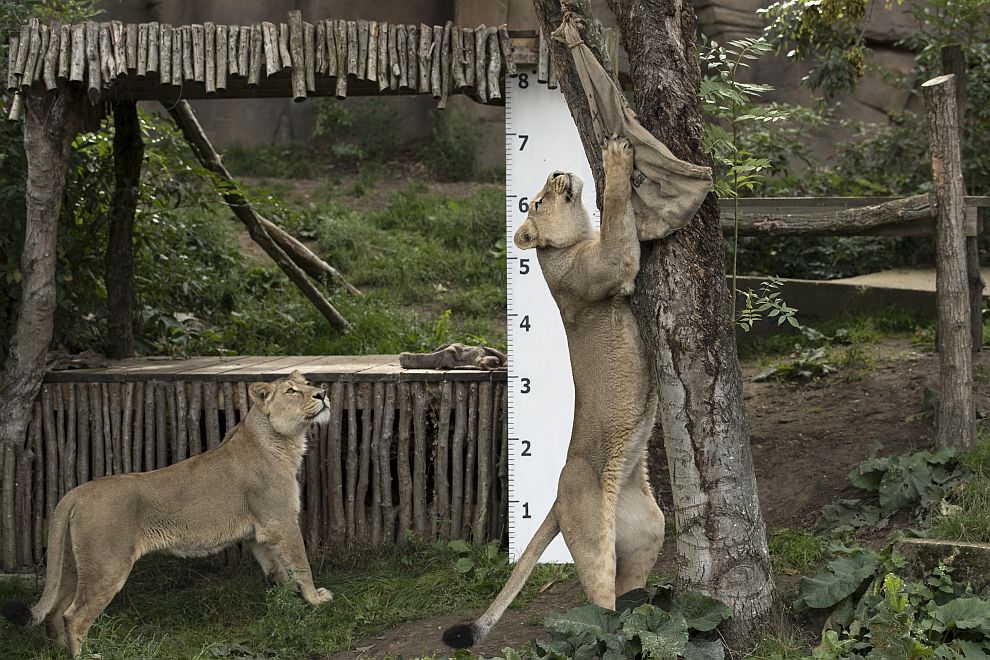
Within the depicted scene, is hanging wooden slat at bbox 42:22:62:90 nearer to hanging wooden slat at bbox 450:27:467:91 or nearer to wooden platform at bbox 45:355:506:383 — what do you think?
wooden platform at bbox 45:355:506:383

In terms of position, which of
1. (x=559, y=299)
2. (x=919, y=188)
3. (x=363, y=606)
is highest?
(x=919, y=188)

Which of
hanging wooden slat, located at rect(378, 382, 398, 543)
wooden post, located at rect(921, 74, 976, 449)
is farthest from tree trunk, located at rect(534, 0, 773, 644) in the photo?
hanging wooden slat, located at rect(378, 382, 398, 543)

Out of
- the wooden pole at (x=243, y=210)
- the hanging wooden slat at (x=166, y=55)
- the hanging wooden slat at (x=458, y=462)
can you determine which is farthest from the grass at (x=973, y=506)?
the wooden pole at (x=243, y=210)

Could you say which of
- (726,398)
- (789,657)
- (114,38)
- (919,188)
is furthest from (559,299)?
(919,188)

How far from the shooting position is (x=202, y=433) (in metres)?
8.23

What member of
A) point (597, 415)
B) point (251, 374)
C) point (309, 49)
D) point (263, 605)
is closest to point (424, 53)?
point (309, 49)

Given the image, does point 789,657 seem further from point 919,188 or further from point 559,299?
point 919,188

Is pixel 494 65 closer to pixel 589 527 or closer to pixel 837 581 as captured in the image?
pixel 589 527

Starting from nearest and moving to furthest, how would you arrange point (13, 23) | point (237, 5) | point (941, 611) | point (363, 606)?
1. point (941, 611)
2. point (363, 606)
3. point (13, 23)
4. point (237, 5)

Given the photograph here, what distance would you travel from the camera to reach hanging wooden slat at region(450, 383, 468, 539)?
7.59m

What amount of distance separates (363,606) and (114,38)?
3.71m

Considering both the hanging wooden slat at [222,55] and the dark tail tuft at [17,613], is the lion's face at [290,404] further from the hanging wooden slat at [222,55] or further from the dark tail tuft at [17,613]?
the hanging wooden slat at [222,55]

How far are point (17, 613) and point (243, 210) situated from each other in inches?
194

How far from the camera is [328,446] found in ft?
25.3
